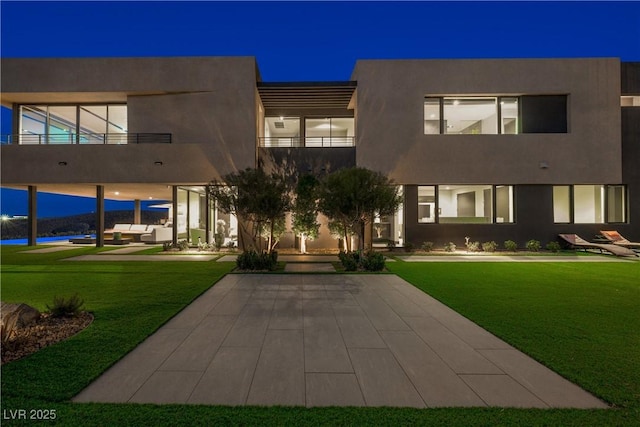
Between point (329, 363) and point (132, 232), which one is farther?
point (132, 232)

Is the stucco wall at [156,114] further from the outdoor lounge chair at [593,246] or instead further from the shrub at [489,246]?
the outdoor lounge chair at [593,246]

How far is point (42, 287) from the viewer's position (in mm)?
6949

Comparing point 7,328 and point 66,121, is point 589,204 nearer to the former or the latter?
point 7,328

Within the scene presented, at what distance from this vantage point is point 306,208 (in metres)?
12.1

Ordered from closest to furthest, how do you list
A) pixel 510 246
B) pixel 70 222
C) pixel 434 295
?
1. pixel 434 295
2. pixel 510 246
3. pixel 70 222

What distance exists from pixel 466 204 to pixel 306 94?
30.8 feet

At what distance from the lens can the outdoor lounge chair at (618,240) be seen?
13.3 m

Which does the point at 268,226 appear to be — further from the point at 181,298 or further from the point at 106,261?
the point at 106,261

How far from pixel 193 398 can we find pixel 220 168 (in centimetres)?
1257

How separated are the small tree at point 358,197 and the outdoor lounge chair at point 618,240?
37.3ft

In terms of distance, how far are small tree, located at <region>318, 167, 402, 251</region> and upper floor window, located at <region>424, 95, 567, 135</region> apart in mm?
6679

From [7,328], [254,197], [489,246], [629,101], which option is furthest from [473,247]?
[7,328]

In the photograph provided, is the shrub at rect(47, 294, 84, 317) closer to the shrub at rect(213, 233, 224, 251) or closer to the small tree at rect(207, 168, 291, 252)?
the small tree at rect(207, 168, 291, 252)

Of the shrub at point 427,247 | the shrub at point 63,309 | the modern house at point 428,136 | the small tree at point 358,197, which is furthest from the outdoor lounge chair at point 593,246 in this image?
the shrub at point 63,309
